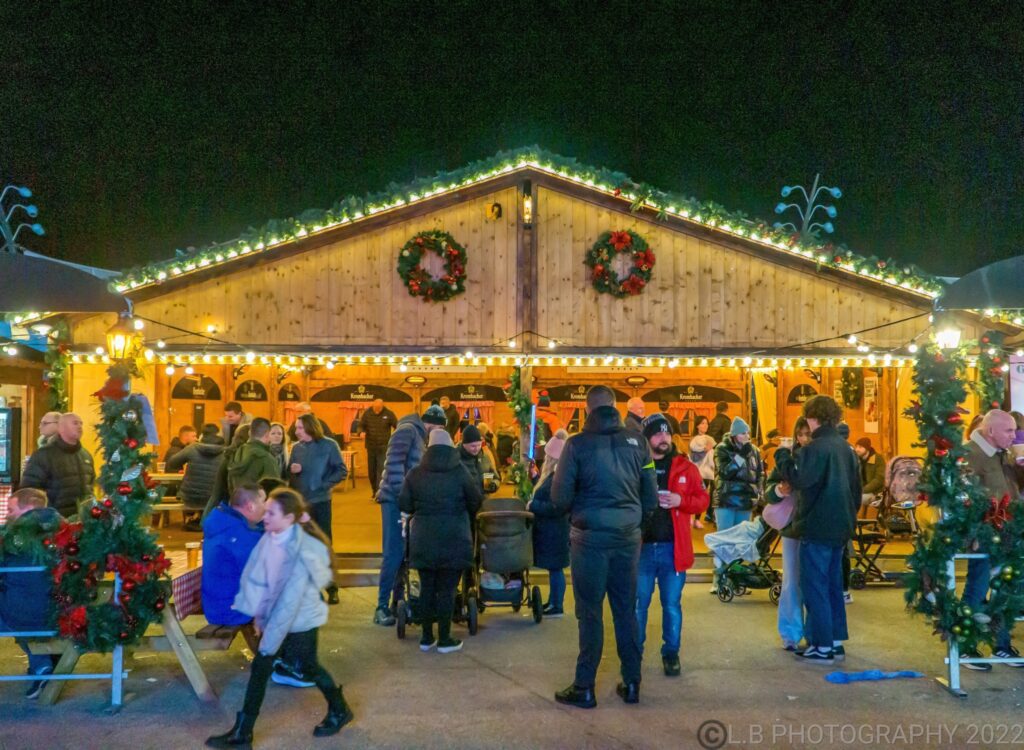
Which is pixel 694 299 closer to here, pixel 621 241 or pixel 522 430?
pixel 621 241

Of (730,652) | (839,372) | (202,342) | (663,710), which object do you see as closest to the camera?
(663,710)

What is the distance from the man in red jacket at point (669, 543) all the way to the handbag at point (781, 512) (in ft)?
3.98

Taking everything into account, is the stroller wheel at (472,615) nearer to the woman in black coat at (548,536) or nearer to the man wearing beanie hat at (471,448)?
the woman in black coat at (548,536)

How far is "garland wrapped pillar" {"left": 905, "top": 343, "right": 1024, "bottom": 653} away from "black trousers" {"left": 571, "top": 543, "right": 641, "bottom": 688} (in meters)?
2.30

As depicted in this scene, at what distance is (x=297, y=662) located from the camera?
5.13 meters

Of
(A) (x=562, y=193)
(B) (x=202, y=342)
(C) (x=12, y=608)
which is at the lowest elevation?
(C) (x=12, y=608)

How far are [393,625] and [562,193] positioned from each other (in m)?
6.65

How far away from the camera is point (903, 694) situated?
5.96m

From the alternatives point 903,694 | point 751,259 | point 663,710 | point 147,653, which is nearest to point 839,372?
point 751,259

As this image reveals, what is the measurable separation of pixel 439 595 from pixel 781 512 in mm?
2962

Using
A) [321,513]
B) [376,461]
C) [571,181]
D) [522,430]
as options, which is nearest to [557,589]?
[321,513]

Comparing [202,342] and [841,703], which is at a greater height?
[202,342]

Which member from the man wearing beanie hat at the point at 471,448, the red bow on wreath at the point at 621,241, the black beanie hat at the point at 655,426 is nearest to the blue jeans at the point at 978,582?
the black beanie hat at the point at 655,426

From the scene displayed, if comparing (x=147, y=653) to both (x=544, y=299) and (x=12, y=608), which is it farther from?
(x=544, y=299)
